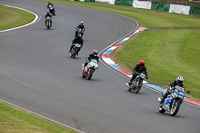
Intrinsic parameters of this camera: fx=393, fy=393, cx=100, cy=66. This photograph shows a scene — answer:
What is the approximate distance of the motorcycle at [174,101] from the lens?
1411cm

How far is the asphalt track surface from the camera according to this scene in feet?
41.8

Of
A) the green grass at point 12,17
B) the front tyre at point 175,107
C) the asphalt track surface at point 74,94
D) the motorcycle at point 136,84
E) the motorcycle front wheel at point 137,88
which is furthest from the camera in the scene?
the green grass at point 12,17

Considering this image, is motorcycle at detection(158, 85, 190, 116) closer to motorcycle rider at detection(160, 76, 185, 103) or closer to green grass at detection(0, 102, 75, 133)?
Answer: motorcycle rider at detection(160, 76, 185, 103)

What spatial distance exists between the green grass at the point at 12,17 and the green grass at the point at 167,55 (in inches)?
500

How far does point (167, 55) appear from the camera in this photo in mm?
30578

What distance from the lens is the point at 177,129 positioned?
1265 centimetres

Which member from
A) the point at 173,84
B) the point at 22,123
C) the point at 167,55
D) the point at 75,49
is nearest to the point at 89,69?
the point at 173,84

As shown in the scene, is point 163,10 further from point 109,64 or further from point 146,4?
point 109,64

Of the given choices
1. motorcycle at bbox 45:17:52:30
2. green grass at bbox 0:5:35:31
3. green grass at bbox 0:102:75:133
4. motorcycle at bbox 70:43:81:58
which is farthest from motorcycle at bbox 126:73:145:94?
green grass at bbox 0:5:35:31

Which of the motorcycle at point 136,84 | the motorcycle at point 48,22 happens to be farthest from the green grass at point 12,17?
the motorcycle at point 136,84

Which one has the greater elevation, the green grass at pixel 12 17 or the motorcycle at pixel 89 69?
the motorcycle at pixel 89 69

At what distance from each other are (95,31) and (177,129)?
92.5 ft

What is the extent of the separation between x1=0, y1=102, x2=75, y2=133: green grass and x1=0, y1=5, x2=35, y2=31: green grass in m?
26.5

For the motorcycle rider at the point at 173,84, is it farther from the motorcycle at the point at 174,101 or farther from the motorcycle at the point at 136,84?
the motorcycle at the point at 136,84
